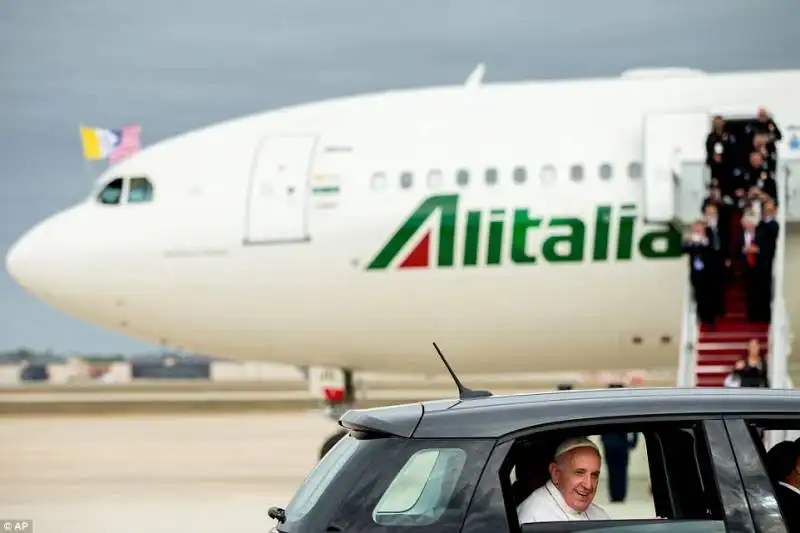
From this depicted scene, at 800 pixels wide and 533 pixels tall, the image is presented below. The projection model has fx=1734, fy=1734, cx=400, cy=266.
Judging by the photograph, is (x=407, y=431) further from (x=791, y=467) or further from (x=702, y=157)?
(x=702, y=157)

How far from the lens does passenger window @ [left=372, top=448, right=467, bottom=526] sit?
6.01 metres

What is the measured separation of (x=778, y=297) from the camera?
1781cm

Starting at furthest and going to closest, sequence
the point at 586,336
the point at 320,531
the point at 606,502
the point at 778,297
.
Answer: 1. the point at 586,336
2. the point at 778,297
3. the point at 606,502
4. the point at 320,531

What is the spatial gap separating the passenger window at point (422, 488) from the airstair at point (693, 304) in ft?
39.0

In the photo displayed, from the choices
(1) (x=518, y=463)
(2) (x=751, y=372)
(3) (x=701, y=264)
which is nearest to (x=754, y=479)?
(1) (x=518, y=463)

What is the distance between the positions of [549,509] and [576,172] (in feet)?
41.0

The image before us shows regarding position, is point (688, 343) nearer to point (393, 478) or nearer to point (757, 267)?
point (757, 267)

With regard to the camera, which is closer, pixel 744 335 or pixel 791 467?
pixel 791 467

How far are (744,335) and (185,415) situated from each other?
2623 centimetres

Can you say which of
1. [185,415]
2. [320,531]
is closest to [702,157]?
[320,531]

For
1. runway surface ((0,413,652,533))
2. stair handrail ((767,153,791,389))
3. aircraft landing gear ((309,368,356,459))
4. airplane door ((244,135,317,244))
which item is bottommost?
runway surface ((0,413,652,533))


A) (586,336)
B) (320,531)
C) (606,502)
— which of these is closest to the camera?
(320,531)

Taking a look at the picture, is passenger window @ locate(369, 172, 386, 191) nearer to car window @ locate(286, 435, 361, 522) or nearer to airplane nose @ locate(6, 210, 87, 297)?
airplane nose @ locate(6, 210, 87, 297)

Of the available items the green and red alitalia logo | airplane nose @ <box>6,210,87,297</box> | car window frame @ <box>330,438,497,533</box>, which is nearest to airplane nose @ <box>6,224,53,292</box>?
airplane nose @ <box>6,210,87,297</box>
